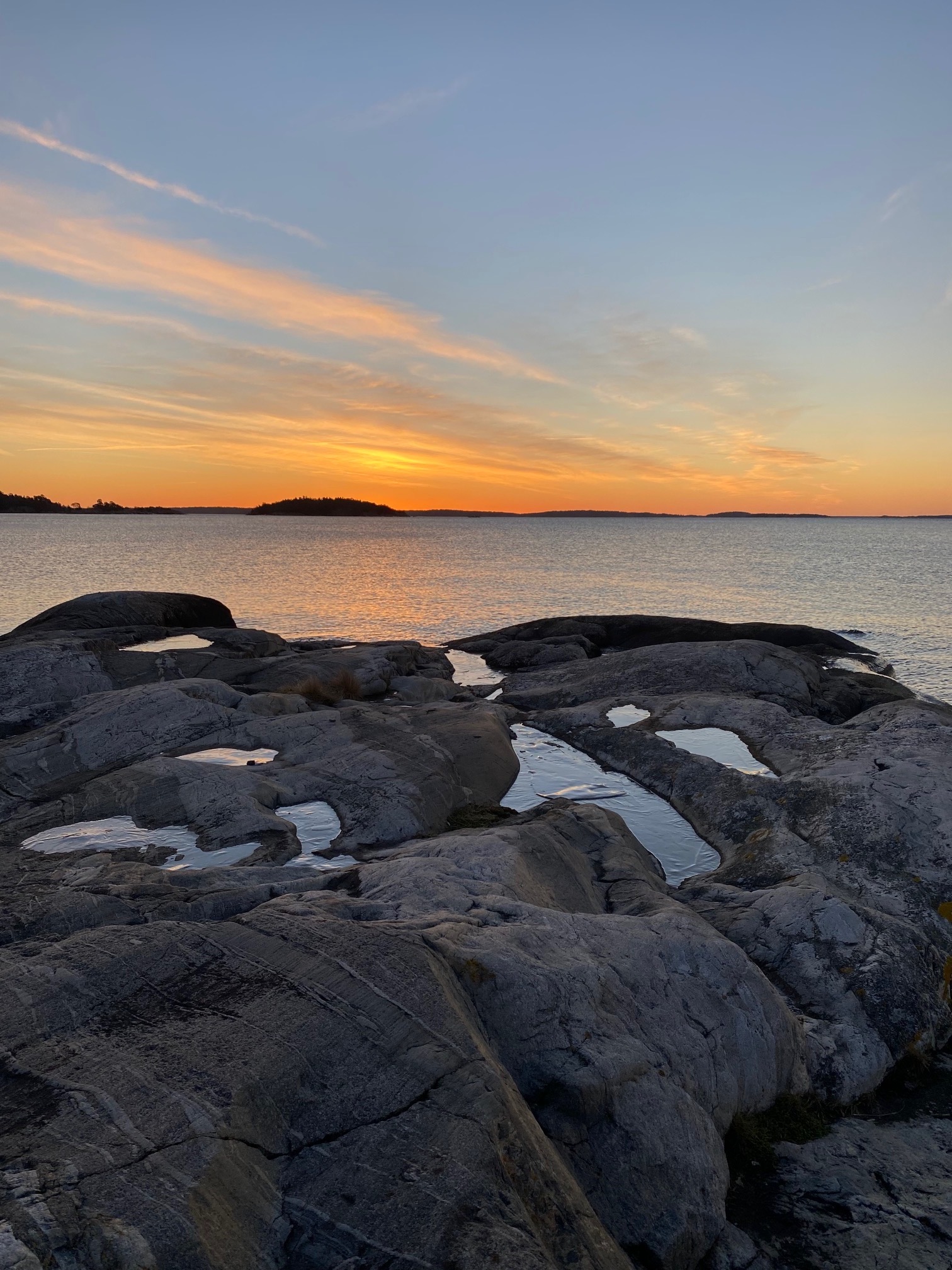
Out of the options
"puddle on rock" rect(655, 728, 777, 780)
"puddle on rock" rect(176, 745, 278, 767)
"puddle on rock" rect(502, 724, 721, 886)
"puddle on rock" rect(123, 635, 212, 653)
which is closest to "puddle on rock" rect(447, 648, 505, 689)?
"puddle on rock" rect(123, 635, 212, 653)

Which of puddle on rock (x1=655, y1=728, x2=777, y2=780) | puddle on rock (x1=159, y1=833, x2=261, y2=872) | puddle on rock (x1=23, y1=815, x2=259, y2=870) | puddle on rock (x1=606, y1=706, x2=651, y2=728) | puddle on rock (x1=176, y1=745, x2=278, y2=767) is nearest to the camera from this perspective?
puddle on rock (x1=159, y1=833, x2=261, y2=872)

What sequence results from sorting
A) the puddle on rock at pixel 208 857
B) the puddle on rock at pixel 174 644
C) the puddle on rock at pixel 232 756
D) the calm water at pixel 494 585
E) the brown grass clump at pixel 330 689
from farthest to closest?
the calm water at pixel 494 585 → the puddle on rock at pixel 174 644 → the brown grass clump at pixel 330 689 → the puddle on rock at pixel 232 756 → the puddle on rock at pixel 208 857

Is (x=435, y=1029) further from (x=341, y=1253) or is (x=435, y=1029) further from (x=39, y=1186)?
(x=39, y=1186)

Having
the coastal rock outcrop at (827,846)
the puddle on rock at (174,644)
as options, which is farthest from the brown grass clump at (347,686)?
the puddle on rock at (174,644)

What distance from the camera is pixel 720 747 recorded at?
1812 cm

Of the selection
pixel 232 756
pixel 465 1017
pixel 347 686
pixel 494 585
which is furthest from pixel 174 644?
pixel 494 585

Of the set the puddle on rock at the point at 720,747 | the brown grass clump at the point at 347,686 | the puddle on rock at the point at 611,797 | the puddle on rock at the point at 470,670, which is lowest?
the puddle on rock at the point at 470,670

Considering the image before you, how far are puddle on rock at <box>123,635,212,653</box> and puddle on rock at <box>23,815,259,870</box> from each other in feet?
61.2

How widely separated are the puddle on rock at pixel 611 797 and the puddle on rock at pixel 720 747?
191cm

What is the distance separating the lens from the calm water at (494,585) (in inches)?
2324

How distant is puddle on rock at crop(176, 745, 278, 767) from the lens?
15.8 metres

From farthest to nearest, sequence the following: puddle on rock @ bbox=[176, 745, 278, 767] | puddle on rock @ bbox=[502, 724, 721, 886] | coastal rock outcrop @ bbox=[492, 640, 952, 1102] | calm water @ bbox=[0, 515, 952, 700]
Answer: calm water @ bbox=[0, 515, 952, 700]
puddle on rock @ bbox=[176, 745, 278, 767]
puddle on rock @ bbox=[502, 724, 721, 886]
coastal rock outcrop @ bbox=[492, 640, 952, 1102]

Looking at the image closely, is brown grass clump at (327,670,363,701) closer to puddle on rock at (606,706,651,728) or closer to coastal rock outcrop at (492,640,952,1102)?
coastal rock outcrop at (492,640,952,1102)

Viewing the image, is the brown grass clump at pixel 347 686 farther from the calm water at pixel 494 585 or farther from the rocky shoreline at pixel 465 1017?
the calm water at pixel 494 585
